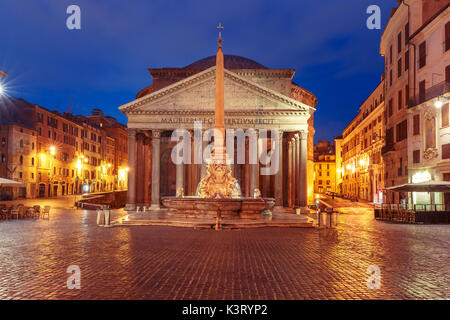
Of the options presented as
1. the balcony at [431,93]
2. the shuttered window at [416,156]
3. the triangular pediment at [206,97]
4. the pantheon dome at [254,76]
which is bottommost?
the shuttered window at [416,156]

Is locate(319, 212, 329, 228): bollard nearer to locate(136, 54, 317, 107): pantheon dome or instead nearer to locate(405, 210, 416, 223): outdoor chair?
locate(405, 210, 416, 223): outdoor chair

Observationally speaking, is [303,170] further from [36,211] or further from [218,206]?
[36,211]

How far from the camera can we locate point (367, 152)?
5619cm

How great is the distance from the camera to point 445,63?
2688cm

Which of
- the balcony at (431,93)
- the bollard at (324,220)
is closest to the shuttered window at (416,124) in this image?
the balcony at (431,93)

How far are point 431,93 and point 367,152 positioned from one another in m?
29.1

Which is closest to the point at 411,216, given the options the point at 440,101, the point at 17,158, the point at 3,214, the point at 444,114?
the point at 444,114

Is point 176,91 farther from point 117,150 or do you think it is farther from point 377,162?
point 117,150

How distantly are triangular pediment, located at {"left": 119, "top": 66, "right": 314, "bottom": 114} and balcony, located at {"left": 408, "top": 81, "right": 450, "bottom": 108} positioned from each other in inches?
353

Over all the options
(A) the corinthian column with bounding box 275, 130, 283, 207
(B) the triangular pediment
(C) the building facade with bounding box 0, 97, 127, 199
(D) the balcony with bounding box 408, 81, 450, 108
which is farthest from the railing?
(C) the building facade with bounding box 0, 97, 127, 199

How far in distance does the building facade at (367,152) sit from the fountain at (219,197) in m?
21.5

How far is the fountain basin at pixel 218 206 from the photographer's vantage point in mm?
21406

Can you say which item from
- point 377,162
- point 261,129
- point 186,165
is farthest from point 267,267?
point 377,162

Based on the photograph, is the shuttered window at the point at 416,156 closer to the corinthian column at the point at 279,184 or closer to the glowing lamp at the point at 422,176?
the glowing lamp at the point at 422,176
